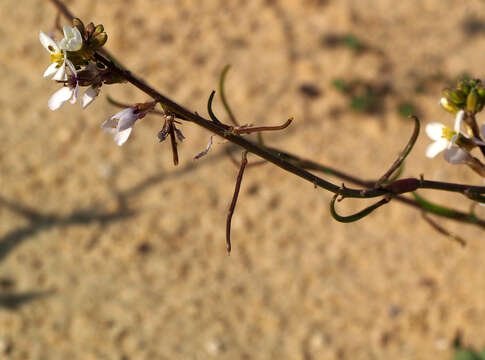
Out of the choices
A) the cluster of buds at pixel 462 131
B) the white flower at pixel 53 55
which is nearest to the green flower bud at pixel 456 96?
the cluster of buds at pixel 462 131

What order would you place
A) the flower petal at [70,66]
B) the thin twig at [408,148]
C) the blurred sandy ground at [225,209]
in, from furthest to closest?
the blurred sandy ground at [225,209], the thin twig at [408,148], the flower petal at [70,66]

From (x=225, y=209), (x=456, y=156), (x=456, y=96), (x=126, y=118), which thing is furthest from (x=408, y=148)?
(x=225, y=209)

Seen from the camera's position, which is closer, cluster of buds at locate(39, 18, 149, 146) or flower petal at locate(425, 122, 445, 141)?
cluster of buds at locate(39, 18, 149, 146)

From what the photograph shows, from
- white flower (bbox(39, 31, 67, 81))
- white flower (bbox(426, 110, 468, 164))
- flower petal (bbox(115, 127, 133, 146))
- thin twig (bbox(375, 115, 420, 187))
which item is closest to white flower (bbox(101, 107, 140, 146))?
flower petal (bbox(115, 127, 133, 146))

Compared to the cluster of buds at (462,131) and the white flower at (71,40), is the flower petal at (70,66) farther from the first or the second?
the cluster of buds at (462,131)

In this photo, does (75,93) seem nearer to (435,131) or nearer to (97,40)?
(97,40)

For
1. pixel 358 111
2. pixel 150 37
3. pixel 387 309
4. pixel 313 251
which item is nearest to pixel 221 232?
pixel 313 251

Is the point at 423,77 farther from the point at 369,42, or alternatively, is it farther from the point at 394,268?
the point at 394,268

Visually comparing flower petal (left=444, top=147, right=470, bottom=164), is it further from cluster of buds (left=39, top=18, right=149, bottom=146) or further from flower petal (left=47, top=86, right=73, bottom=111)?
flower petal (left=47, top=86, right=73, bottom=111)
